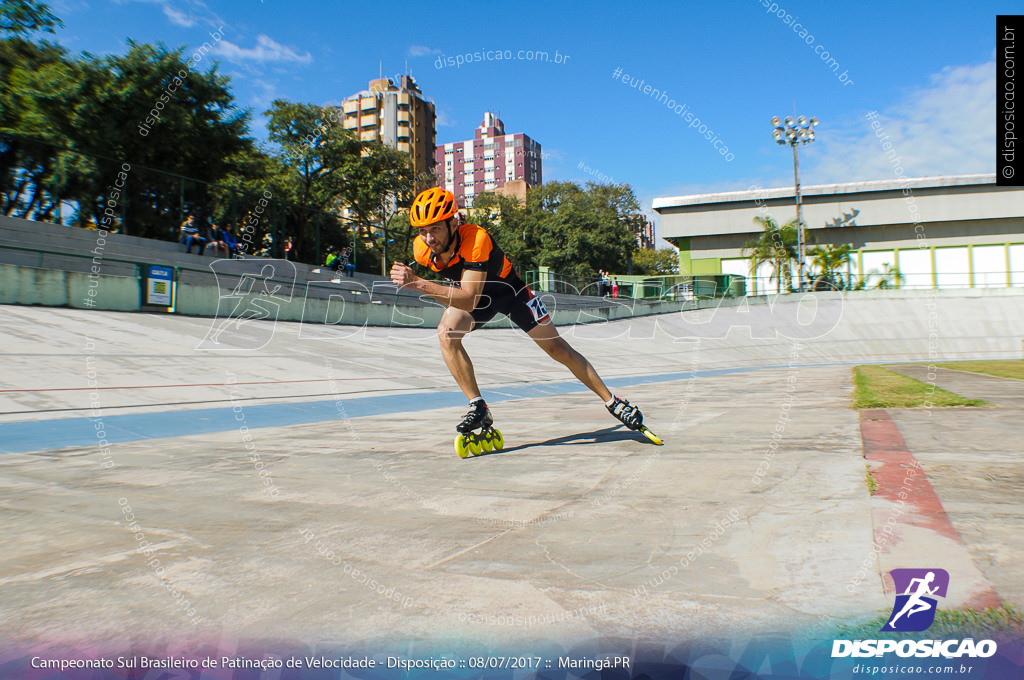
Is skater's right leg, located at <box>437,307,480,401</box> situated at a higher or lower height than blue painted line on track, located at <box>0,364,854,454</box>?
higher

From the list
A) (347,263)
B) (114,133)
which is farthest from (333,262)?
(114,133)

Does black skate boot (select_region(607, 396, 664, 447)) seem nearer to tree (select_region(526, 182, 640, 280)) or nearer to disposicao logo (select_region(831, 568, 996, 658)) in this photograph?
disposicao logo (select_region(831, 568, 996, 658))

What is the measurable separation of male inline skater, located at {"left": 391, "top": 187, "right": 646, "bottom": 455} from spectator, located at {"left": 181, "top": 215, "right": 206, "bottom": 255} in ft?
65.8

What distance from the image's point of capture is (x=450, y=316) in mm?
4105

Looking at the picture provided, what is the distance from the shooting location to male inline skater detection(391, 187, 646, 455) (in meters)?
3.81

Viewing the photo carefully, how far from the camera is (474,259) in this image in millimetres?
3938

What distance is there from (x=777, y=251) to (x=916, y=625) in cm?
4174

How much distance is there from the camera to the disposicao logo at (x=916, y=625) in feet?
4.01

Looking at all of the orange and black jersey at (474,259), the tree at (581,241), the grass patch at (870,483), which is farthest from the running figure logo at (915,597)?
the tree at (581,241)

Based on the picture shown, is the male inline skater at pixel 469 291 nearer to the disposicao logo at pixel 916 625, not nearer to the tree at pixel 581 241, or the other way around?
the disposicao logo at pixel 916 625

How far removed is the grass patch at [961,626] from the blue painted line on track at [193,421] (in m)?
4.73

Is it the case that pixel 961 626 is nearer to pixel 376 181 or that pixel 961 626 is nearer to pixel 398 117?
→ pixel 376 181

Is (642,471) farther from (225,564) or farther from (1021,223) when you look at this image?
(1021,223)

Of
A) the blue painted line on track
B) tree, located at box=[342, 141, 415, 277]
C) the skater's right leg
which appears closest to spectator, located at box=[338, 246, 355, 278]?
tree, located at box=[342, 141, 415, 277]
